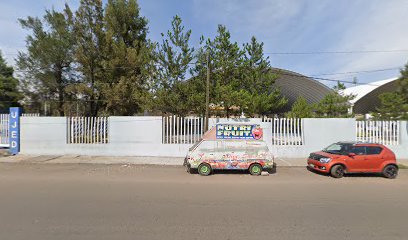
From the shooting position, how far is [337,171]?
28.7ft

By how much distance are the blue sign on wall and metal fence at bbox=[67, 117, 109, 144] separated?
2.73 m

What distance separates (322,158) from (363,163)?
1.39m

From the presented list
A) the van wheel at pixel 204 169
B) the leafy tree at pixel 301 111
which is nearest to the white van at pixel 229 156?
the van wheel at pixel 204 169

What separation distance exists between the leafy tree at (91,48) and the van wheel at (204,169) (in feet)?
47.0

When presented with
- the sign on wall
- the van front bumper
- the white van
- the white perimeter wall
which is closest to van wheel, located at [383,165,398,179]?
the van front bumper

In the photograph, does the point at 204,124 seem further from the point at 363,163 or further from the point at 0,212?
the point at 0,212

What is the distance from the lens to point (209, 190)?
6.73 m

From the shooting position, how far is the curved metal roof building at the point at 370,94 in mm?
32475

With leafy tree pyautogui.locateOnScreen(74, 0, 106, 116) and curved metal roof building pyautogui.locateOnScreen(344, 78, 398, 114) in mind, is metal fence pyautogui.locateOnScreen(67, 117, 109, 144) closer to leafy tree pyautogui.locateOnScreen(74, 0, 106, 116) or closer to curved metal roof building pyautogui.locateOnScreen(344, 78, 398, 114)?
leafy tree pyautogui.locateOnScreen(74, 0, 106, 116)

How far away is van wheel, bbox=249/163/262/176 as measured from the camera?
9.07 m

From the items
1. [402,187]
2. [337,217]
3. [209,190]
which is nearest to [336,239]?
[337,217]

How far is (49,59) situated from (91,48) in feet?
13.1

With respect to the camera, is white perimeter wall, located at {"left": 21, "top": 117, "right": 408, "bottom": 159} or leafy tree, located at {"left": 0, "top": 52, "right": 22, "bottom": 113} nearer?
white perimeter wall, located at {"left": 21, "top": 117, "right": 408, "bottom": 159}

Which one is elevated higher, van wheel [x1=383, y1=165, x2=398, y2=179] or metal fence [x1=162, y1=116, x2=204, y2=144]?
metal fence [x1=162, y1=116, x2=204, y2=144]
